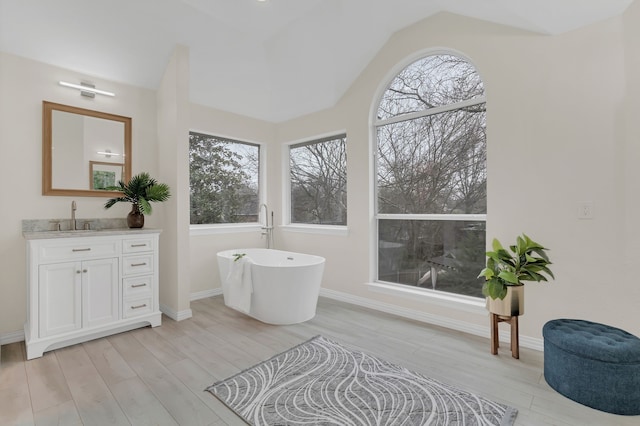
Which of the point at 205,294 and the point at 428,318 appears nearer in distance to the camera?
the point at 428,318

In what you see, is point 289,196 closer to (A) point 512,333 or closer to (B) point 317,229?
(B) point 317,229

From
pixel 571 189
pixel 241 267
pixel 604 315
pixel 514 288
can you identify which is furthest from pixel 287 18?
pixel 604 315

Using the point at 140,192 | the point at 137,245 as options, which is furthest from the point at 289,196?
the point at 137,245

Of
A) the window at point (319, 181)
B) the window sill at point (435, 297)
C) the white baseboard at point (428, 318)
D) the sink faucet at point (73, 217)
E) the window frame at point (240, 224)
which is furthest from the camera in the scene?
the window at point (319, 181)

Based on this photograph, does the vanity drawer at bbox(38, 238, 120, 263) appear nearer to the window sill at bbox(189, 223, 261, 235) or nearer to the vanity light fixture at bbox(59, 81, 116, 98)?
the window sill at bbox(189, 223, 261, 235)

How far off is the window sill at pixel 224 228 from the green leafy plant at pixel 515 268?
129 inches

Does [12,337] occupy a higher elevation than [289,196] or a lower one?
lower

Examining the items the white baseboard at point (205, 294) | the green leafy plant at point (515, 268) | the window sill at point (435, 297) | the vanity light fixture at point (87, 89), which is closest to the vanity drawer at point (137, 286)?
the white baseboard at point (205, 294)

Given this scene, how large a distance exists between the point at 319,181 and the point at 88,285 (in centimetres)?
298

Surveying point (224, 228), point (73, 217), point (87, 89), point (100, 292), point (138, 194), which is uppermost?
point (87, 89)

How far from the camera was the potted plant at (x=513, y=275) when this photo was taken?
91.0 inches

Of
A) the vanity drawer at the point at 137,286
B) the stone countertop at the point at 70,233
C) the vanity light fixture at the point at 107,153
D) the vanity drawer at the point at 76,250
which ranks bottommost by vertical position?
the vanity drawer at the point at 137,286

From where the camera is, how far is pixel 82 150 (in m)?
3.14

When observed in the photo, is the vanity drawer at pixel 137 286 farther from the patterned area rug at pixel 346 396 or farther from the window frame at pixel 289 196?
the window frame at pixel 289 196
